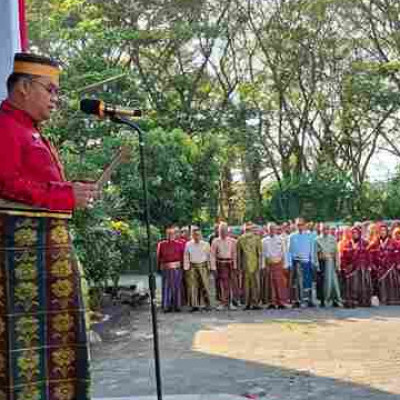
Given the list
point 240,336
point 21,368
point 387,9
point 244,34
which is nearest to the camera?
point 21,368

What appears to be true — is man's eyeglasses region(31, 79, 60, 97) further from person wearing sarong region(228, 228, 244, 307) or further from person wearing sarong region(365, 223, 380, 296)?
person wearing sarong region(365, 223, 380, 296)

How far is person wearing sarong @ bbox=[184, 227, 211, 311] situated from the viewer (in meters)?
13.2

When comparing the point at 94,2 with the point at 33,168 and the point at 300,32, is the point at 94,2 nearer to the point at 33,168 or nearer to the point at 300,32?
the point at 300,32

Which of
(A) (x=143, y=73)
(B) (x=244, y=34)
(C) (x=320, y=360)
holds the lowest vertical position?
(C) (x=320, y=360)

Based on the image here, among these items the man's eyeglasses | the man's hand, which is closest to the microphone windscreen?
the man's eyeglasses

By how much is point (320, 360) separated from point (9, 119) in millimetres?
5369

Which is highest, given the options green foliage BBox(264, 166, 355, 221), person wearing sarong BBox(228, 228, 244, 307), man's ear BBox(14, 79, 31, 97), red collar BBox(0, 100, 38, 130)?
green foliage BBox(264, 166, 355, 221)

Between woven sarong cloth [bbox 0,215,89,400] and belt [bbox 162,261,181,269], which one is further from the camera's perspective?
belt [bbox 162,261,181,269]

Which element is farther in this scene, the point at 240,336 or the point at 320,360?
the point at 240,336

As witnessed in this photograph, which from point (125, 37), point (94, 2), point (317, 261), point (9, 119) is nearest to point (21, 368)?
point (9, 119)

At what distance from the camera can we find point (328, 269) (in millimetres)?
13008

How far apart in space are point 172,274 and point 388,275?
3.88 m

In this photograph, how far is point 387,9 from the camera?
2777 centimetres

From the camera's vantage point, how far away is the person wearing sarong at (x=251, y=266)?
43.6ft
